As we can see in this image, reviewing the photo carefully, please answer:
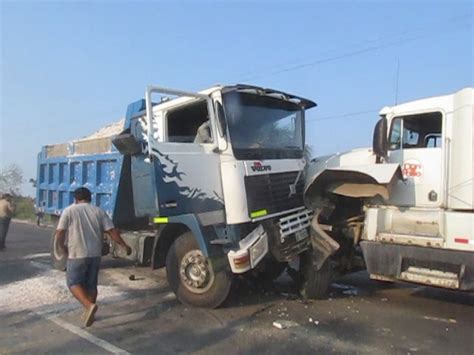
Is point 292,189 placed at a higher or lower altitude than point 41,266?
higher

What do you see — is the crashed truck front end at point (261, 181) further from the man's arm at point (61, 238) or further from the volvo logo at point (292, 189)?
the man's arm at point (61, 238)

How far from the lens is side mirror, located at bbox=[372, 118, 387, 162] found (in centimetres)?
660

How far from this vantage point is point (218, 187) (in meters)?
6.71

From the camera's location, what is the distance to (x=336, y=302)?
719cm

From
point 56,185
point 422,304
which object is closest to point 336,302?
point 422,304

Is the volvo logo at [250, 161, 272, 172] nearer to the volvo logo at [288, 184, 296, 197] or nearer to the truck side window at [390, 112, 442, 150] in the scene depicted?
the volvo logo at [288, 184, 296, 197]

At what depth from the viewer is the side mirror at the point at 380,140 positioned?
6.60 meters

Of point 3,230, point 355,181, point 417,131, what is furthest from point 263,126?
point 3,230

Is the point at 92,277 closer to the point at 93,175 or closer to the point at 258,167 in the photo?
the point at 258,167

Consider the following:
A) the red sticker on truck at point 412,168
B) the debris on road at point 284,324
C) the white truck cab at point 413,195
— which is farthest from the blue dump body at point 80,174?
the red sticker on truck at point 412,168

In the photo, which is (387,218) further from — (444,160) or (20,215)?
(20,215)

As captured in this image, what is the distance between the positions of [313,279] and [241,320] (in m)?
1.50

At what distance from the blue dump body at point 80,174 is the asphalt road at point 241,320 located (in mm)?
1508

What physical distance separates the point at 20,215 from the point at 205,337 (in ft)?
89.7
